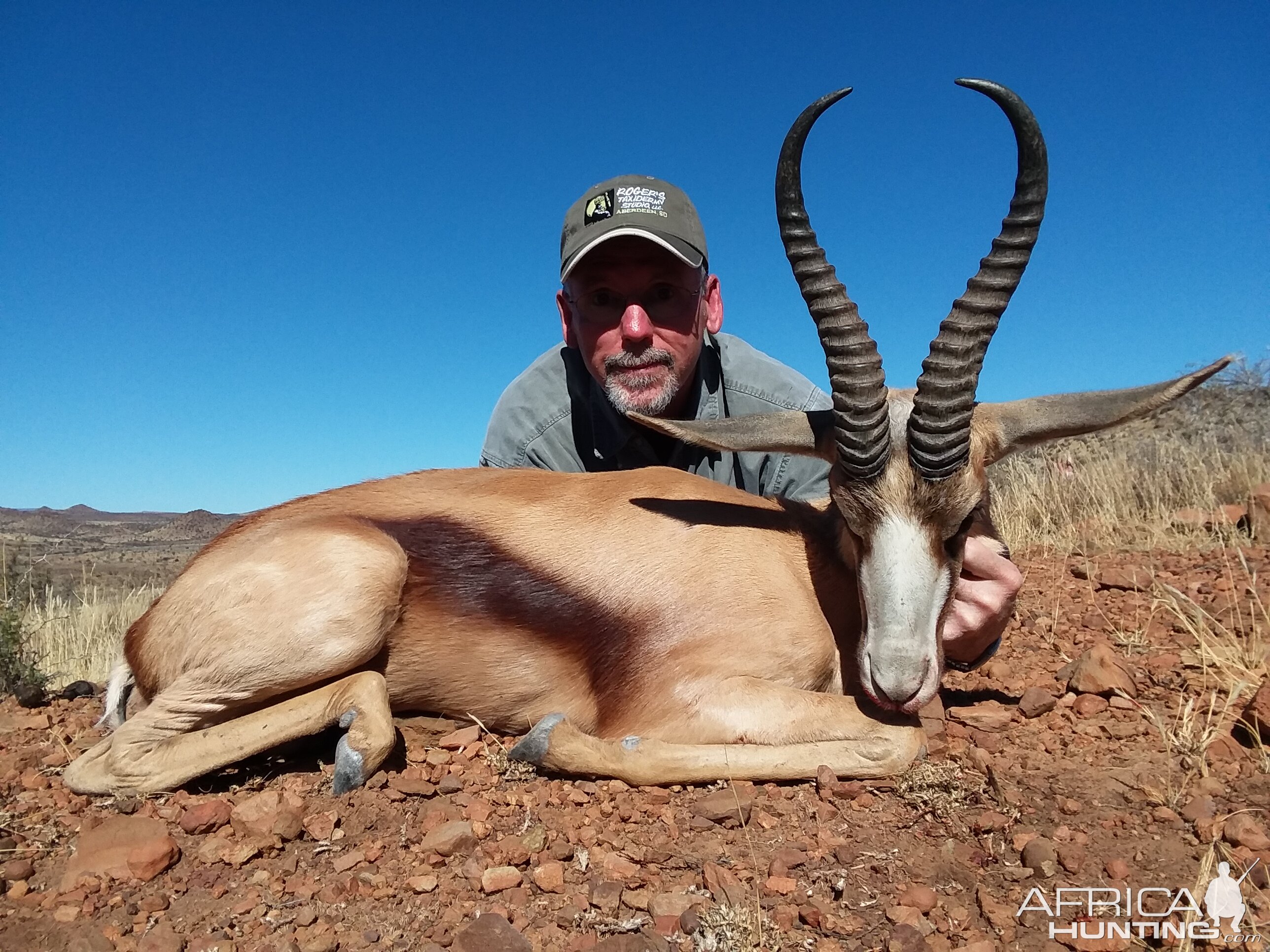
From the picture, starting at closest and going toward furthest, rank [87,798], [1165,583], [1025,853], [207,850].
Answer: [1025,853] → [207,850] → [87,798] → [1165,583]

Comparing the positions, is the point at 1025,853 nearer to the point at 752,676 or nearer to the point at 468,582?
the point at 752,676

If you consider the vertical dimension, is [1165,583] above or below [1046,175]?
below

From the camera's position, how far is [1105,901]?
2.28 meters

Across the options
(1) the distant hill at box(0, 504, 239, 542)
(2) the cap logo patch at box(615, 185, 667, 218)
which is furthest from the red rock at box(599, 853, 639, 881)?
(1) the distant hill at box(0, 504, 239, 542)

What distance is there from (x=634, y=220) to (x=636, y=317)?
2.14 ft

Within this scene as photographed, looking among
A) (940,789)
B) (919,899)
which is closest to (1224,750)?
(940,789)

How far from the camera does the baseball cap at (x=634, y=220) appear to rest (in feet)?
17.8

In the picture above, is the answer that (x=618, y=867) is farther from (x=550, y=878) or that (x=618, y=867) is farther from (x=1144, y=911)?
(x=1144, y=911)

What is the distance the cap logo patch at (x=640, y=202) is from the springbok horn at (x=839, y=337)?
2.10 metres

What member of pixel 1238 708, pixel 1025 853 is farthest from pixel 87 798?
pixel 1238 708

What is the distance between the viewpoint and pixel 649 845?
2.72 m

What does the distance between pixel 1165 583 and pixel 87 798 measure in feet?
20.9

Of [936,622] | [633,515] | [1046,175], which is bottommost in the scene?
[936,622]

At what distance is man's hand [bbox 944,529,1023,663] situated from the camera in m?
3.88
